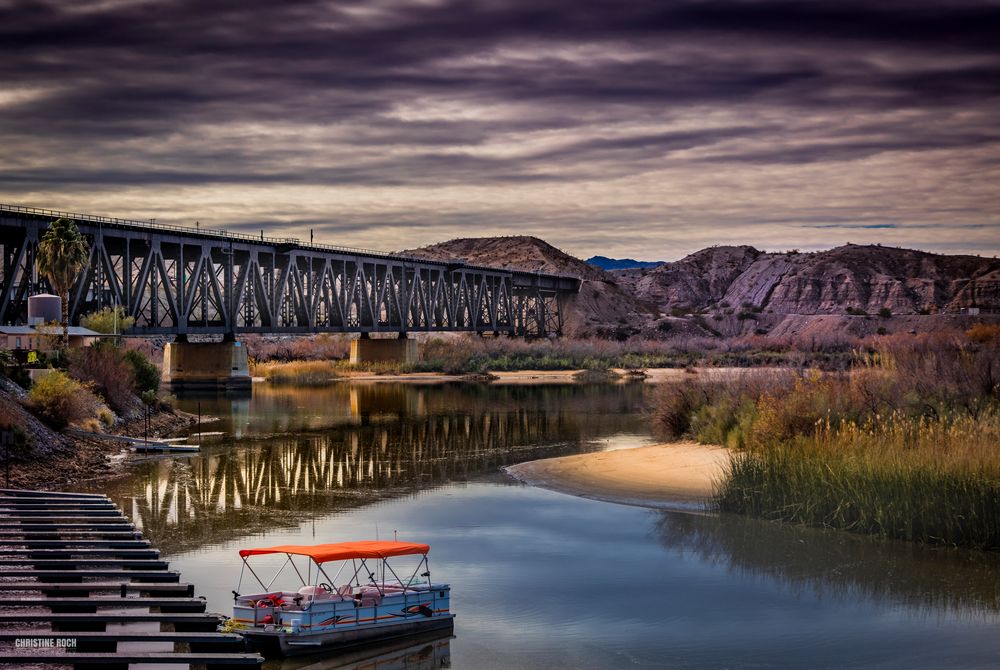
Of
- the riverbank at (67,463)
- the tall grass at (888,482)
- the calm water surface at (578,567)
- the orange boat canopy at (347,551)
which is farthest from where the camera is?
the riverbank at (67,463)

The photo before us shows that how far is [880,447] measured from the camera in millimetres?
24906

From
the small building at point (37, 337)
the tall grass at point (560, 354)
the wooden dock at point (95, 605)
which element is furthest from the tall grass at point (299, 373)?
the wooden dock at point (95, 605)

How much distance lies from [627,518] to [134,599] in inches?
560

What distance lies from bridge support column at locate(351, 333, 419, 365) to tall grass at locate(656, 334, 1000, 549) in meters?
79.1

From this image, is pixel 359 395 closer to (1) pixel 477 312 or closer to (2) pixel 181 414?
(2) pixel 181 414

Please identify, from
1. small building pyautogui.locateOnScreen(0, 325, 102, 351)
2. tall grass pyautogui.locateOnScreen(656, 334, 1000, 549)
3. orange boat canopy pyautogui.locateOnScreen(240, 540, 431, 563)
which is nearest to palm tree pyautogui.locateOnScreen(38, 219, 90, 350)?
small building pyautogui.locateOnScreen(0, 325, 102, 351)

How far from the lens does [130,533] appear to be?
72.3 feet

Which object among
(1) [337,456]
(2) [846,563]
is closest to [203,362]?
(1) [337,456]

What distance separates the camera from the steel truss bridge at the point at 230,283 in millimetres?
72688

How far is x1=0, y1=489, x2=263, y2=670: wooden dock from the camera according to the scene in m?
13.7

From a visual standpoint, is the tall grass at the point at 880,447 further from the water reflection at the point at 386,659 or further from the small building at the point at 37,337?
the small building at the point at 37,337

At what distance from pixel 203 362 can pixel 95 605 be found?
74.5 metres

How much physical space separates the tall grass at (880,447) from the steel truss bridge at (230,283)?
5125 cm

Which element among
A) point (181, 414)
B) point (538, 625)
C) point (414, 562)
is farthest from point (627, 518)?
point (181, 414)
